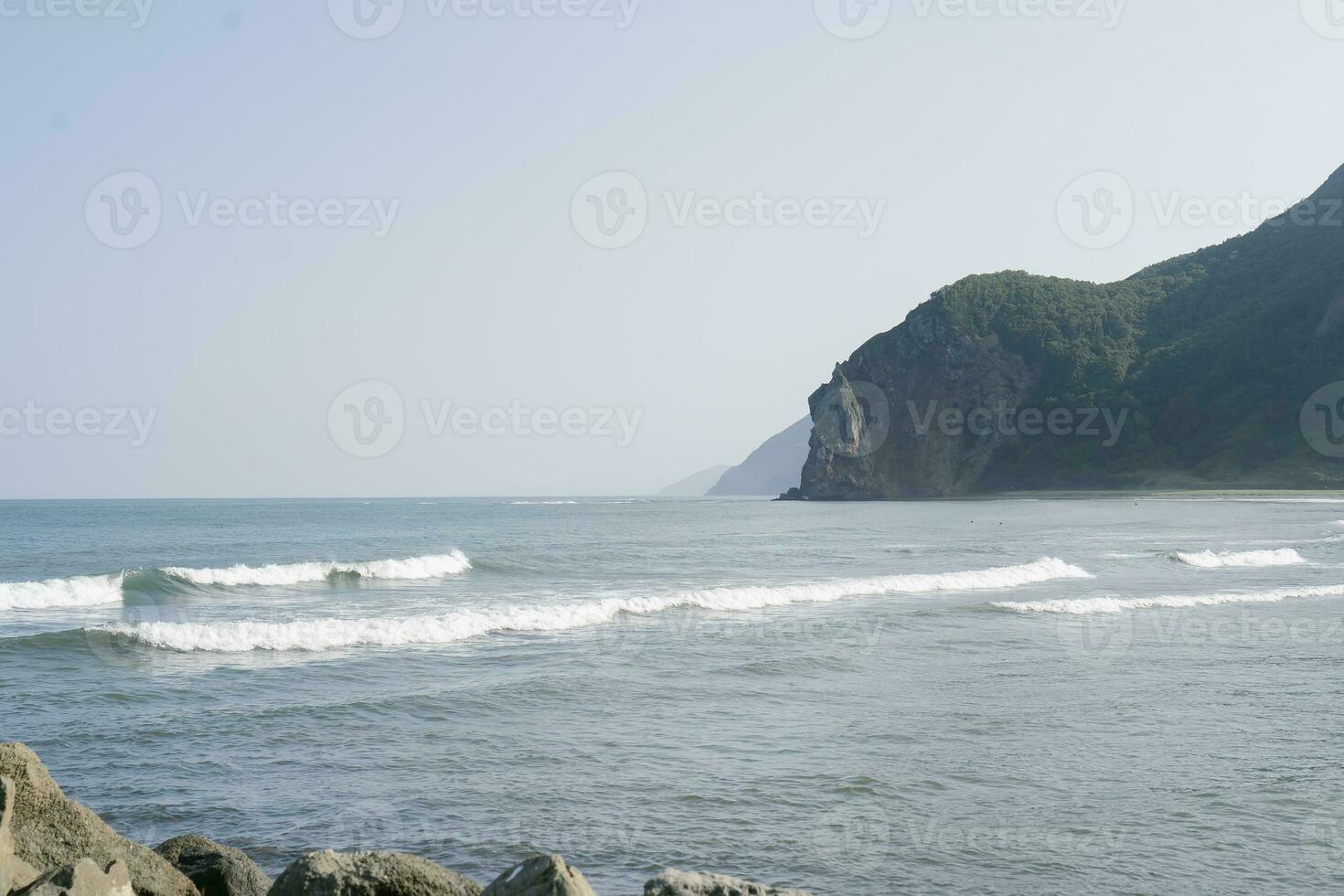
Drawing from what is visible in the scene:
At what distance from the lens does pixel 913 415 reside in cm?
14125

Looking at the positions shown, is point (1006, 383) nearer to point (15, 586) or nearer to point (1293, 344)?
point (1293, 344)

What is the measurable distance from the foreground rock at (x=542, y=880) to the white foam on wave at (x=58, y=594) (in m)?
25.2

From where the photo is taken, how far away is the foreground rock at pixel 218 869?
6.60m

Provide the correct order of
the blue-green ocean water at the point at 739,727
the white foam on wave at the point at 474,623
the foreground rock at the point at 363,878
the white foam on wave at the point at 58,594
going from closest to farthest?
the foreground rock at the point at 363,878 < the blue-green ocean water at the point at 739,727 < the white foam on wave at the point at 474,623 < the white foam on wave at the point at 58,594

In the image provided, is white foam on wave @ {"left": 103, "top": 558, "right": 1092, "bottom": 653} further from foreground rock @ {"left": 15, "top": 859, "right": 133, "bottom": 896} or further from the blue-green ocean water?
foreground rock @ {"left": 15, "top": 859, "right": 133, "bottom": 896}

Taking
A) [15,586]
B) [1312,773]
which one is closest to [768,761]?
Answer: [1312,773]

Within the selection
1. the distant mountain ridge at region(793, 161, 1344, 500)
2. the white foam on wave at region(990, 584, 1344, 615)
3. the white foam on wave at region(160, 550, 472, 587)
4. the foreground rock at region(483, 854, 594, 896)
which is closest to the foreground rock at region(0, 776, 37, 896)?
the foreground rock at region(483, 854, 594, 896)

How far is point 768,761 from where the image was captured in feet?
32.7

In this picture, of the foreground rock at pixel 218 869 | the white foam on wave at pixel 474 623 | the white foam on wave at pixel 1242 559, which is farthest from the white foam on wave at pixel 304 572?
the foreground rock at pixel 218 869

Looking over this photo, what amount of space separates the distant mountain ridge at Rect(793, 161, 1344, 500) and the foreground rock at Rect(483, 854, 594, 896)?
114208 mm

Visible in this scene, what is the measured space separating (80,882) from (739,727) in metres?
7.26

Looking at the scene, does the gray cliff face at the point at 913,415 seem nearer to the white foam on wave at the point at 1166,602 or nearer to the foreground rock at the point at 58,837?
the white foam on wave at the point at 1166,602

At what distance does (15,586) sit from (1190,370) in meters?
129

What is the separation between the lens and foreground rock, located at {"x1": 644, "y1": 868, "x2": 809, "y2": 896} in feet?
16.5
